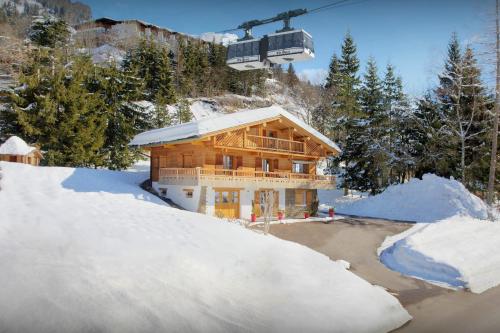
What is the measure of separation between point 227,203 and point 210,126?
18.4ft

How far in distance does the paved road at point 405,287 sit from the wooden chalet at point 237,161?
4.90 m

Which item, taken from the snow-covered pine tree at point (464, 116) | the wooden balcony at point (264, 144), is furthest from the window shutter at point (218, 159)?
the snow-covered pine tree at point (464, 116)

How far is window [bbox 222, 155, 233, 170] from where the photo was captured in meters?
27.4

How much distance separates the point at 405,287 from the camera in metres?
13.2

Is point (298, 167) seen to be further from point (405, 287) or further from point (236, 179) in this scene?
point (405, 287)

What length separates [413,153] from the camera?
3881cm

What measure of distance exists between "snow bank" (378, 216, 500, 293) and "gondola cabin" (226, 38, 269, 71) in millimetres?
10732

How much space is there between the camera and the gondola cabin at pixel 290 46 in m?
13.0

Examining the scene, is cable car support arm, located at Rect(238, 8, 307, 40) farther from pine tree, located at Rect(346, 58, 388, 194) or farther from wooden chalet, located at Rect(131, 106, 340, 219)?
pine tree, located at Rect(346, 58, 388, 194)

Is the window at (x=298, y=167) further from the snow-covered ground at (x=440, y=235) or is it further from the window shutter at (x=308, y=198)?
the snow-covered ground at (x=440, y=235)

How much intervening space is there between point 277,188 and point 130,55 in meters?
40.2

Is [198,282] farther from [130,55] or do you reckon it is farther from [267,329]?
[130,55]

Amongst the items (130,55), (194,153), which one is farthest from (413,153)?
(130,55)

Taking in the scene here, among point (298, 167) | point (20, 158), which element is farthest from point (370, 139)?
point (20, 158)
